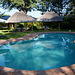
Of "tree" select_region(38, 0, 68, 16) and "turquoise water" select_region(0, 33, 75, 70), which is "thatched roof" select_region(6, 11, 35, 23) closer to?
"turquoise water" select_region(0, 33, 75, 70)

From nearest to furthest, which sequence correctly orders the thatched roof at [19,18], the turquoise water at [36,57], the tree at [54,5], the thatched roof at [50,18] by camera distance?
the turquoise water at [36,57], the thatched roof at [19,18], the thatched roof at [50,18], the tree at [54,5]

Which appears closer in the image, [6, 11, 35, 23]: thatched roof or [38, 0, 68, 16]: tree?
[6, 11, 35, 23]: thatched roof

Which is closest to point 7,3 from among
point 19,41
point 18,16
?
point 18,16

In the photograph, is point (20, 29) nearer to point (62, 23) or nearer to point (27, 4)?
point (62, 23)

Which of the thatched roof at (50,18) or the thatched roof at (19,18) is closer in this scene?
the thatched roof at (19,18)

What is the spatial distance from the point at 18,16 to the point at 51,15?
26.0ft

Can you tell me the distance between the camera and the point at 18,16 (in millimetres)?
20203

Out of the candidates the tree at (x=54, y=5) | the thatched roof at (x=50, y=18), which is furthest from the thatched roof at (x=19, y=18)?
the tree at (x=54, y=5)

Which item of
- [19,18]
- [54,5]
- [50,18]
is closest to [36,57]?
[19,18]

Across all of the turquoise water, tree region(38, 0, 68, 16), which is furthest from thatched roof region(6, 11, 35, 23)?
tree region(38, 0, 68, 16)

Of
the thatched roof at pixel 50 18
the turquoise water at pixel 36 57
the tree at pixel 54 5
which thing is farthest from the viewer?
the tree at pixel 54 5

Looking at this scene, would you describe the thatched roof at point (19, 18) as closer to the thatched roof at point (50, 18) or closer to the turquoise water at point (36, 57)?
the thatched roof at point (50, 18)

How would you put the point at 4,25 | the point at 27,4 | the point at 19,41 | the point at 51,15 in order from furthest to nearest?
the point at 27,4 < the point at 4,25 < the point at 51,15 < the point at 19,41

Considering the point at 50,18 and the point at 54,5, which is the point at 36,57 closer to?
the point at 50,18
